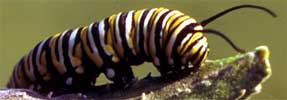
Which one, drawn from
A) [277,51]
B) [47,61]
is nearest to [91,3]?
[277,51]

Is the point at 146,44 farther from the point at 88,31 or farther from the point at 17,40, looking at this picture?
the point at 17,40

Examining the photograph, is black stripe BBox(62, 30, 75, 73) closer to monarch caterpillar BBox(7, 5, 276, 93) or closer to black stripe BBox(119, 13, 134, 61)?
monarch caterpillar BBox(7, 5, 276, 93)

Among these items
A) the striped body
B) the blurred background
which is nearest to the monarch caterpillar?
the striped body

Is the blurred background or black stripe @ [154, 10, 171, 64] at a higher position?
the blurred background

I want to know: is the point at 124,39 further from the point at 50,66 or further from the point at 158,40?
the point at 50,66

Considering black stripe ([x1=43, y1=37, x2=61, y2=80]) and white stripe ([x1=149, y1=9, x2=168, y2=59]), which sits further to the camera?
black stripe ([x1=43, y1=37, x2=61, y2=80])

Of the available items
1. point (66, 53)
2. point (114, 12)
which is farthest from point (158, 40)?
point (114, 12)

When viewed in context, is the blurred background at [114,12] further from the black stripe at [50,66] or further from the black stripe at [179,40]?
the black stripe at [179,40]
